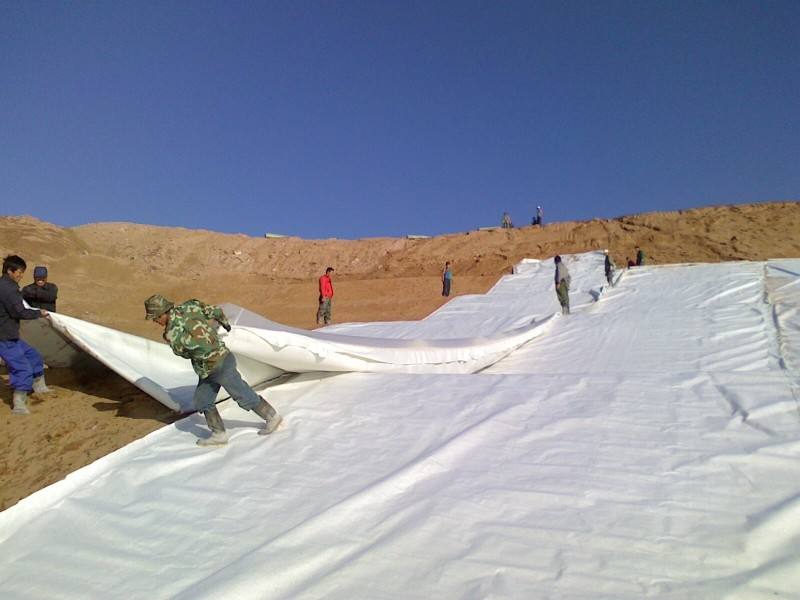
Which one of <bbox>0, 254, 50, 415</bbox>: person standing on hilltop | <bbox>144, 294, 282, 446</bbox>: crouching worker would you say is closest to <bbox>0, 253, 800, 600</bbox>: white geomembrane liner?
<bbox>144, 294, 282, 446</bbox>: crouching worker

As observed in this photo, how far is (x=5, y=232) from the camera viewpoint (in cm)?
1800

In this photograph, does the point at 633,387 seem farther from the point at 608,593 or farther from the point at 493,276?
the point at 493,276

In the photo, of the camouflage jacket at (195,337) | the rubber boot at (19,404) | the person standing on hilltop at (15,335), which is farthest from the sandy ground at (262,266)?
the camouflage jacket at (195,337)

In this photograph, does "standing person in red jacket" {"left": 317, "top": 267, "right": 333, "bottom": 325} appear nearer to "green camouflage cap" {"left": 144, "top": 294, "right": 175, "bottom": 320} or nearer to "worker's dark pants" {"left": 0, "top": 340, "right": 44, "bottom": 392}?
"worker's dark pants" {"left": 0, "top": 340, "right": 44, "bottom": 392}

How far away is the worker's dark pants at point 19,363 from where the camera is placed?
4156 millimetres

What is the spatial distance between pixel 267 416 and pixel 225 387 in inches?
13.3

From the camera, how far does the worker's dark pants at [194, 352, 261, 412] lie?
3256 millimetres

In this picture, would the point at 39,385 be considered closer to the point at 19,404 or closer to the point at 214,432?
the point at 19,404

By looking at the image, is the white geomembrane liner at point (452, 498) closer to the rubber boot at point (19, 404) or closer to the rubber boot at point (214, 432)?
the rubber boot at point (214, 432)

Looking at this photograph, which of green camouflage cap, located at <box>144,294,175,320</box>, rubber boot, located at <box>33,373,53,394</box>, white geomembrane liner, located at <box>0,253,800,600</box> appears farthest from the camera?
rubber boot, located at <box>33,373,53,394</box>

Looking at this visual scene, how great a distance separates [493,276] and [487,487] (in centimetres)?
1442

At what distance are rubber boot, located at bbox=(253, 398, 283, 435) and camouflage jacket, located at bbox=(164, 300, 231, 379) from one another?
40 cm

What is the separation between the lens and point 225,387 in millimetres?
3287

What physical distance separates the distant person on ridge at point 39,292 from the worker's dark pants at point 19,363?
0.77 m
